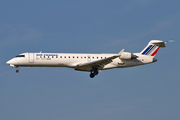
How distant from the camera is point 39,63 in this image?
1747 inches

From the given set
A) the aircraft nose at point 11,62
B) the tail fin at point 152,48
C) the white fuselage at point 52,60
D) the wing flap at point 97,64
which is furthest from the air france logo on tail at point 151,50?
the aircraft nose at point 11,62

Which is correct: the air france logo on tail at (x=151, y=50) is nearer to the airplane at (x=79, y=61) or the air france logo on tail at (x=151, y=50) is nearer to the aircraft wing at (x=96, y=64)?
the airplane at (x=79, y=61)

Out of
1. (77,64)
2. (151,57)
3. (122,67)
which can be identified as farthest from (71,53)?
(151,57)

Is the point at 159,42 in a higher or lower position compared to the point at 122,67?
higher

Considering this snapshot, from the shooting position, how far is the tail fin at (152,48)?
48531 mm

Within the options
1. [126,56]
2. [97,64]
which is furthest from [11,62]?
[126,56]

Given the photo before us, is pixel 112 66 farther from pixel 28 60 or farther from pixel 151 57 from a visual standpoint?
pixel 28 60

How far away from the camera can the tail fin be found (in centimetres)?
4853

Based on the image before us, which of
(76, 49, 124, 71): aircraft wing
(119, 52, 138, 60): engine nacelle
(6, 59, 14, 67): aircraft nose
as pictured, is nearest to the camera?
(76, 49, 124, 71): aircraft wing

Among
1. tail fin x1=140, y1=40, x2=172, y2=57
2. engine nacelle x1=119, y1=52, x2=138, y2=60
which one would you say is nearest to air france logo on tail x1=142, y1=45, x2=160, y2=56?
tail fin x1=140, y1=40, x2=172, y2=57

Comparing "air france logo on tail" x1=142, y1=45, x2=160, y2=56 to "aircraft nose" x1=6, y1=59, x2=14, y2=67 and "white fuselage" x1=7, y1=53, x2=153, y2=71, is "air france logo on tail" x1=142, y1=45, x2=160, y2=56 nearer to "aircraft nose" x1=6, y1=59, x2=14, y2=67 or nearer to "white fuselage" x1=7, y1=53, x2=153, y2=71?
"white fuselage" x1=7, y1=53, x2=153, y2=71

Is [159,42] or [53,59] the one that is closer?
[53,59]

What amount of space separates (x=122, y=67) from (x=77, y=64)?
678cm

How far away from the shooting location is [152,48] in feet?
160
